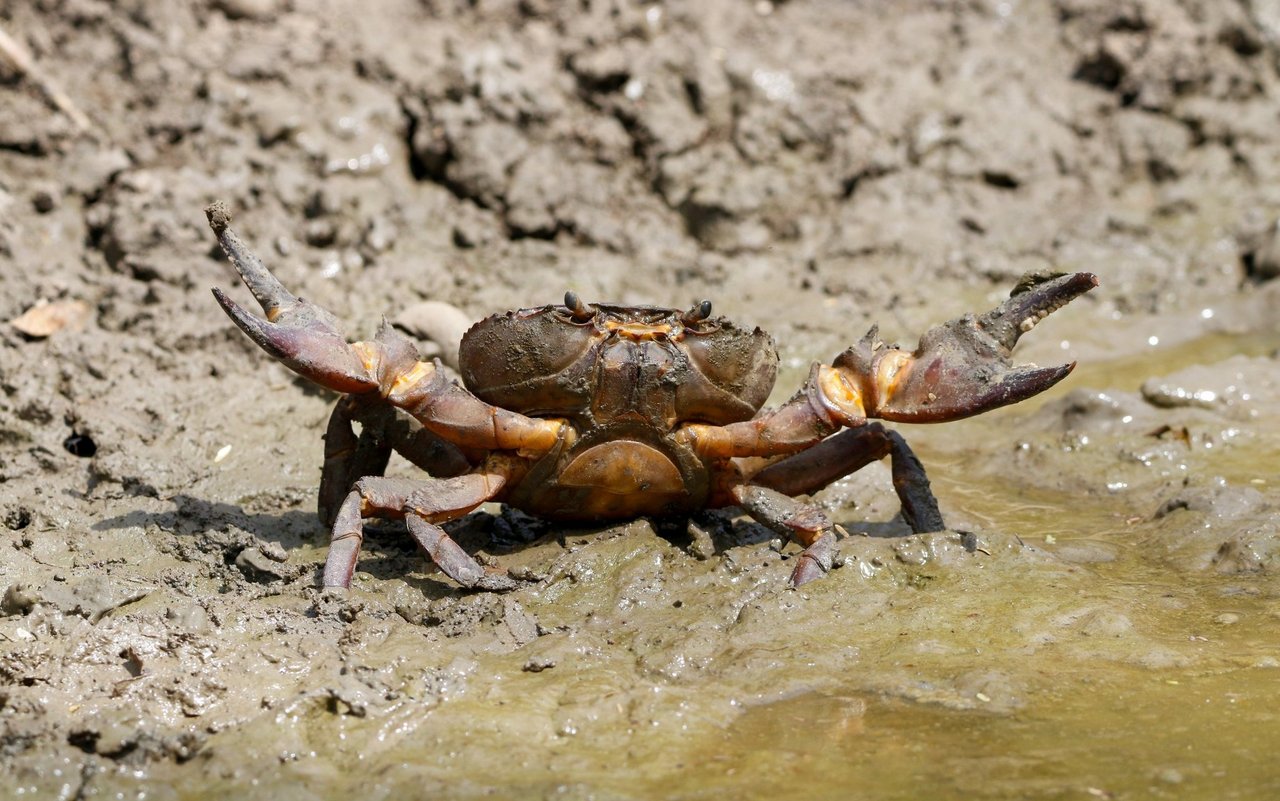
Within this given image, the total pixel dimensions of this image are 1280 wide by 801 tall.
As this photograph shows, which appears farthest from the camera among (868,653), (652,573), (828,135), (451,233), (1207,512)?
(828,135)

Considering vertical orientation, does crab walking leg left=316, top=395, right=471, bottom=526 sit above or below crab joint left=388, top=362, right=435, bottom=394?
below

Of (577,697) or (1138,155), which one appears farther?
(1138,155)

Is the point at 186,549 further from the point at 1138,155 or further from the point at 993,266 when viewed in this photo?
the point at 1138,155

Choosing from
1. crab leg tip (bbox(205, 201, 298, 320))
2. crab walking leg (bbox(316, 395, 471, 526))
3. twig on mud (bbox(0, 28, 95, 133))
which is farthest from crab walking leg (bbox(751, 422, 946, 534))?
twig on mud (bbox(0, 28, 95, 133))

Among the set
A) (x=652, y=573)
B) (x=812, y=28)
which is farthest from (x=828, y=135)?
(x=652, y=573)

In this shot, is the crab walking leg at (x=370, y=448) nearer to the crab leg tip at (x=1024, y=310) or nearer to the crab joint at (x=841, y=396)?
the crab joint at (x=841, y=396)

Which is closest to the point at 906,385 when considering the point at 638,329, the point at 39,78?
the point at 638,329

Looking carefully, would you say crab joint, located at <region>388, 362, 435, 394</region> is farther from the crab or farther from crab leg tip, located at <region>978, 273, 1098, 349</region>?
crab leg tip, located at <region>978, 273, 1098, 349</region>
